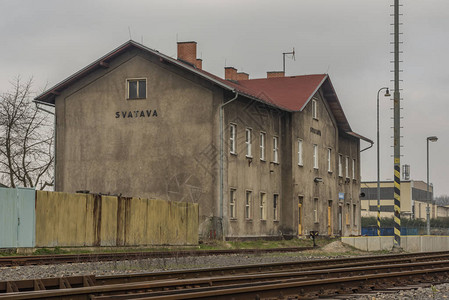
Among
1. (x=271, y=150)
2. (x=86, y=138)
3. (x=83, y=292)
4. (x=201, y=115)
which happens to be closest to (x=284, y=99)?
(x=271, y=150)

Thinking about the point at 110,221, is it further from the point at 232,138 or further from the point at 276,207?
the point at 276,207

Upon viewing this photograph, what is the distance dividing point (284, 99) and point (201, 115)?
9113 mm

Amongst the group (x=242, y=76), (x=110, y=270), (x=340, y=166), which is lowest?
(x=110, y=270)

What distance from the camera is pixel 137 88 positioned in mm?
37750

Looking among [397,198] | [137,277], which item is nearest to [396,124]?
[397,198]

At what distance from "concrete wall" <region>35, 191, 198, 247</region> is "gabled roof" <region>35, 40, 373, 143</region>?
686cm

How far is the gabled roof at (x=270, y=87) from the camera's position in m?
36.5

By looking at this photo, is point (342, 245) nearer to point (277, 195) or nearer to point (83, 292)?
point (277, 195)

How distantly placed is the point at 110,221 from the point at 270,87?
67.5 ft

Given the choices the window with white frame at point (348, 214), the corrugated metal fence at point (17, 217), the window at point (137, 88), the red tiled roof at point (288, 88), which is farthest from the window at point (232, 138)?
the window with white frame at point (348, 214)

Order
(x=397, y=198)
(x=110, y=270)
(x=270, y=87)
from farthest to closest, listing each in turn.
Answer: (x=270, y=87) → (x=397, y=198) → (x=110, y=270)

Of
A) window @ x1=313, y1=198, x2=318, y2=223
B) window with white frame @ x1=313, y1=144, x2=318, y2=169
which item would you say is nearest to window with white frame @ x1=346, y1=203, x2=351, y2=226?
window @ x1=313, y1=198, x2=318, y2=223

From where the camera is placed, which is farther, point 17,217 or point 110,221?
point 110,221

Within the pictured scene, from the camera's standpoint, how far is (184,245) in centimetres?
3247
